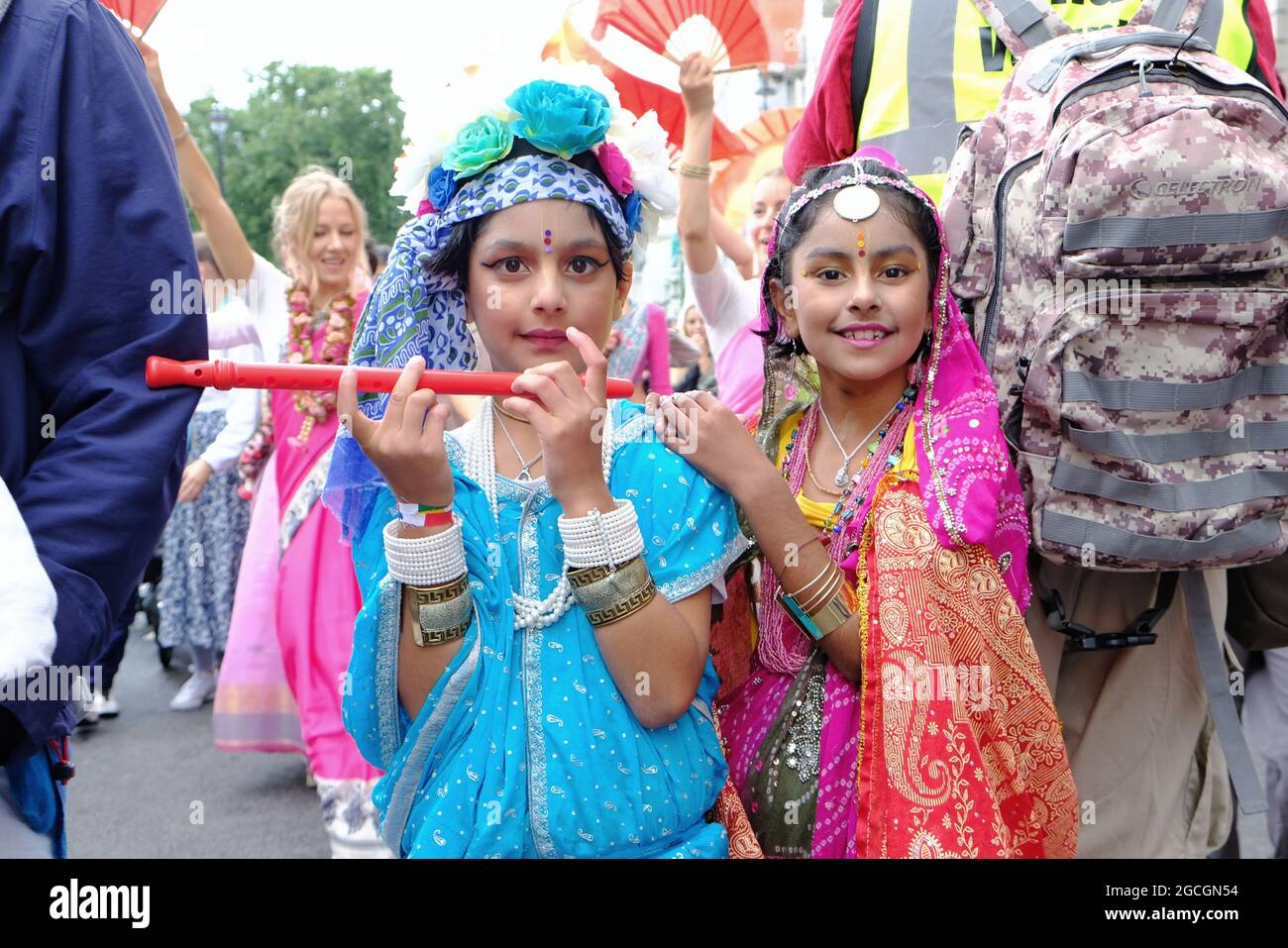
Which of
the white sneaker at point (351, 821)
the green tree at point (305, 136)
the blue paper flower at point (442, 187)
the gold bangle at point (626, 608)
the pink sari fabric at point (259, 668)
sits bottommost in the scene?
the white sneaker at point (351, 821)

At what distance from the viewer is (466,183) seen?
213 centimetres

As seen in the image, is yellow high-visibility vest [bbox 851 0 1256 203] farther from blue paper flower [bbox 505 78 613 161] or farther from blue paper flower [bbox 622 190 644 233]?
blue paper flower [bbox 505 78 613 161]

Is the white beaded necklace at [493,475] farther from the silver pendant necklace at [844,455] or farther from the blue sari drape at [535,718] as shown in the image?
the silver pendant necklace at [844,455]

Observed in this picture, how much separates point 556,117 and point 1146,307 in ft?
3.34

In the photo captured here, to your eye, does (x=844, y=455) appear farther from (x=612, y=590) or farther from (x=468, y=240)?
(x=468, y=240)

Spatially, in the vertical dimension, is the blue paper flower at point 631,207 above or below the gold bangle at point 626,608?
above

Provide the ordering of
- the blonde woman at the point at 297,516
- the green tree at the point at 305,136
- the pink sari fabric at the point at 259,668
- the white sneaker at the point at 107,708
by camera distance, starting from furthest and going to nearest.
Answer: the green tree at the point at 305,136 < the white sneaker at the point at 107,708 < the pink sari fabric at the point at 259,668 < the blonde woman at the point at 297,516

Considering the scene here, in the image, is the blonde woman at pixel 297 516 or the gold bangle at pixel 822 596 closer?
the gold bangle at pixel 822 596

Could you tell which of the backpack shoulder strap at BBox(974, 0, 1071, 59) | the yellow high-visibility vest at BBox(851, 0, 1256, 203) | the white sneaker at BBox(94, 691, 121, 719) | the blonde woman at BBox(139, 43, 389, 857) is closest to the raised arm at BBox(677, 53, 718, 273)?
the yellow high-visibility vest at BBox(851, 0, 1256, 203)

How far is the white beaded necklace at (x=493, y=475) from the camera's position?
6.34 ft

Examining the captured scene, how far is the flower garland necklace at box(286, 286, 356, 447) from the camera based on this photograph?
465 cm

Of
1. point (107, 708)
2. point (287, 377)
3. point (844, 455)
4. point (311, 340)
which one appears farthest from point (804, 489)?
point (107, 708)

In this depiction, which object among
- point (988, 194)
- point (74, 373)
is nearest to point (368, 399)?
point (74, 373)

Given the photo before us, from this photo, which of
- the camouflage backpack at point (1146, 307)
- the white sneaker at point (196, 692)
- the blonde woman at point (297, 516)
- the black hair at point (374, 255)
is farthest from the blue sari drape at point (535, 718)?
the white sneaker at point (196, 692)
